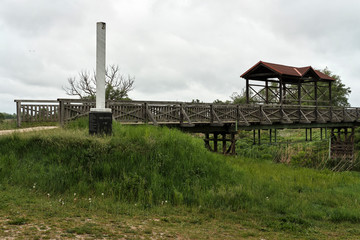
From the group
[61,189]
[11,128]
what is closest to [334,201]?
[61,189]

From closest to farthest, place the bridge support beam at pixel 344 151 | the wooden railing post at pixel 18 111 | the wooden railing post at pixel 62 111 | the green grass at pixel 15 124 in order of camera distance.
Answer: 1. the wooden railing post at pixel 62 111
2. the wooden railing post at pixel 18 111
3. the green grass at pixel 15 124
4. the bridge support beam at pixel 344 151

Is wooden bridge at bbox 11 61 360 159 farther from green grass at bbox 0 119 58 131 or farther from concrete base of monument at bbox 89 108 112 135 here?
concrete base of monument at bbox 89 108 112 135

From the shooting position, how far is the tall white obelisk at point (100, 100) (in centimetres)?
1137

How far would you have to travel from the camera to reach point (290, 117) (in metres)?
24.2

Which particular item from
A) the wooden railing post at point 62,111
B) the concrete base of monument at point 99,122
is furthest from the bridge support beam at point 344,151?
the wooden railing post at point 62,111

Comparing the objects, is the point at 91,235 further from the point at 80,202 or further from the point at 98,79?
the point at 98,79

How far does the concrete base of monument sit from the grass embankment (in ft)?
1.42

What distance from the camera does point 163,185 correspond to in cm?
898

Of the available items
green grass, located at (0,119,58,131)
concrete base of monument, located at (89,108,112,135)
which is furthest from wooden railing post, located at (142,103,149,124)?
green grass, located at (0,119,58,131)

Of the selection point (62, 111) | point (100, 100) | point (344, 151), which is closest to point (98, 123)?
point (100, 100)

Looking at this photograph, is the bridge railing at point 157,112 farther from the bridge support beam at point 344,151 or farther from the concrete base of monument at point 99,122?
the bridge support beam at point 344,151

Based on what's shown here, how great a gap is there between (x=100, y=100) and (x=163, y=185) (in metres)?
4.66

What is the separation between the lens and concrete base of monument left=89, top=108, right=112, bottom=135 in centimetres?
1134

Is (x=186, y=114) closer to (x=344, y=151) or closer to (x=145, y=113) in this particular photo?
(x=145, y=113)
